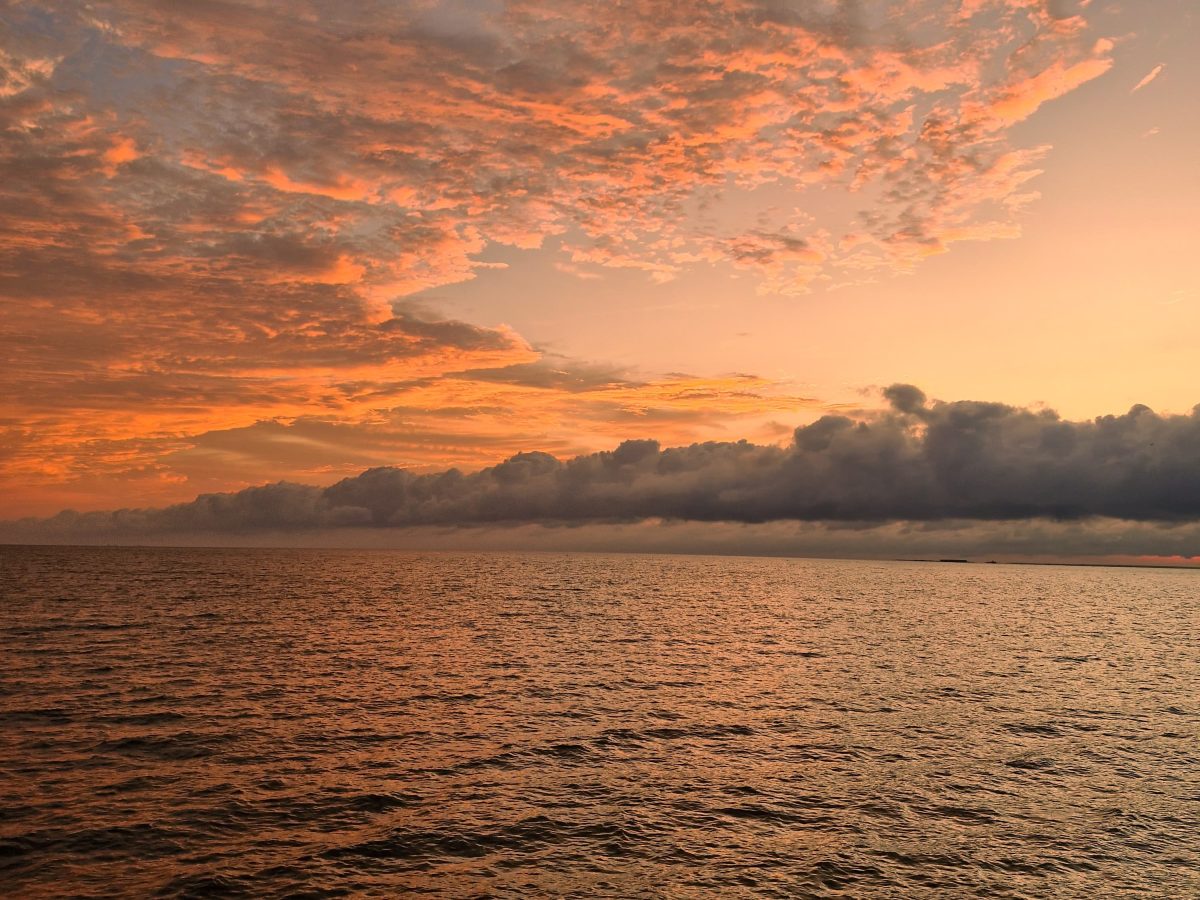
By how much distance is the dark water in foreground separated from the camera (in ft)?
76.6

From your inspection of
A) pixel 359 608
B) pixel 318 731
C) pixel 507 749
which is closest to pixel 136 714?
pixel 318 731

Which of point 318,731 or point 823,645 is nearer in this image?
point 318,731

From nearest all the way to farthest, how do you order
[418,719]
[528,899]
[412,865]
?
[528,899] < [412,865] < [418,719]

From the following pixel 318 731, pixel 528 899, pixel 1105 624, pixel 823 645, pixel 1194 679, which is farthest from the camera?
pixel 1105 624

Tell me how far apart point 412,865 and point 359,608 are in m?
95.6

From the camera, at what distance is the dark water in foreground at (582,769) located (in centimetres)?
2336

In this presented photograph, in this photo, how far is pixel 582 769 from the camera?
33.5m

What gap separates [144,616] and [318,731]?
67.2m

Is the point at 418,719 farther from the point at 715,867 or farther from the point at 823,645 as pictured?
the point at 823,645

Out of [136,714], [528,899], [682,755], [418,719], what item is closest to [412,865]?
[528,899]

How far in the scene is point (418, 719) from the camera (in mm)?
42156

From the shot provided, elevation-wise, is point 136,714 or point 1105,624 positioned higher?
point 136,714

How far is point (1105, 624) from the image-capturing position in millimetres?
125312

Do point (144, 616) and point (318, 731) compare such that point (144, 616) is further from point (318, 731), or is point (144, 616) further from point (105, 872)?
point (105, 872)
